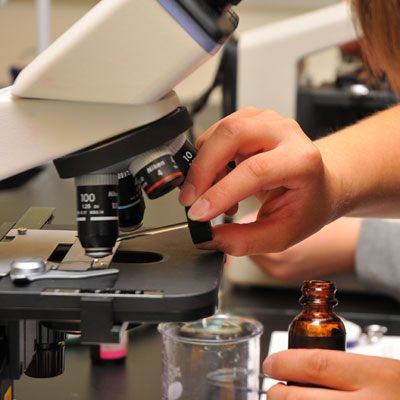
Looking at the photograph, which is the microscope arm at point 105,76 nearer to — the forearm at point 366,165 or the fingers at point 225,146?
the fingers at point 225,146

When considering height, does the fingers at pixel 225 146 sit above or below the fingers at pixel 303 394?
above

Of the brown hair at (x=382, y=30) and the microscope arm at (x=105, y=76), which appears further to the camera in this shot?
the brown hair at (x=382, y=30)

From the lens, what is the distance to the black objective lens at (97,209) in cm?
62

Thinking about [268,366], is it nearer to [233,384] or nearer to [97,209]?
[233,384]

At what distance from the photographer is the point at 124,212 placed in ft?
2.30

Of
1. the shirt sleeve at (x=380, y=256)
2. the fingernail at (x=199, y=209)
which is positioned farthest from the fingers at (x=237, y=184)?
the shirt sleeve at (x=380, y=256)

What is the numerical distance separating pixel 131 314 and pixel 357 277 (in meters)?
0.94

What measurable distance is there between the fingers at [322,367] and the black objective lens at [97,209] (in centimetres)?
21

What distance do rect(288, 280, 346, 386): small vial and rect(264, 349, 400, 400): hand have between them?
23 mm

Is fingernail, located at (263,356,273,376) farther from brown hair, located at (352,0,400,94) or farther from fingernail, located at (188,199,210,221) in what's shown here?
brown hair, located at (352,0,400,94)

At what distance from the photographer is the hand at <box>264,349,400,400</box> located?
67 centimetres

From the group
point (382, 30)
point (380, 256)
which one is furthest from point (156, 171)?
point (380, 256)

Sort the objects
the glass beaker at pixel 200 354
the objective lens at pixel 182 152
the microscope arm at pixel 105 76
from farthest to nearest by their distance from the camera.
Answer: the glass beaker at pixel 200 354
the objective lens at pixel 182 152
the microscope arm at pixel 105 76

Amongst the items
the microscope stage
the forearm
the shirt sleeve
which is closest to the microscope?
the microscope stage
